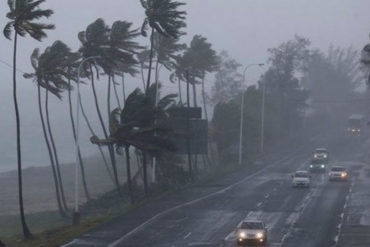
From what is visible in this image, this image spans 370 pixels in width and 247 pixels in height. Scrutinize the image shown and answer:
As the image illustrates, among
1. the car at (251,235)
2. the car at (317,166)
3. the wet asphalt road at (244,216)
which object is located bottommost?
the car at (317,166)

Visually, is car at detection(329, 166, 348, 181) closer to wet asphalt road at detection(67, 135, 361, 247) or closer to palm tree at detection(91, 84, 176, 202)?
wet asphalt road at detection(67, 135, 361, 247)

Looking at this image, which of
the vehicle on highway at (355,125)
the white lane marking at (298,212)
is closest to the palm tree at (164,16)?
the white lane marking at (298,212)

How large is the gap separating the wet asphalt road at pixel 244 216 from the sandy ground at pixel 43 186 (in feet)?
55.2

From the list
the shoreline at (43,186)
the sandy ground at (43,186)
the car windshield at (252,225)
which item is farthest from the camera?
the sandy ground at (43,186)

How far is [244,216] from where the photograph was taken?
2003 inches

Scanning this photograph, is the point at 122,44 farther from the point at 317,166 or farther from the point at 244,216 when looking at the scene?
the point at 317,166

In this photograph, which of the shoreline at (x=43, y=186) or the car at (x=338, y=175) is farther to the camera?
the shoreline at (x=43, y=186)

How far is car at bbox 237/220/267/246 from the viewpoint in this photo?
39500mm

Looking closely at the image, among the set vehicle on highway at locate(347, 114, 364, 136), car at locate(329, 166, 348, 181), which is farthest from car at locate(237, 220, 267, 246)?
vehicle on highway at locate(347, 114, 364, 136)

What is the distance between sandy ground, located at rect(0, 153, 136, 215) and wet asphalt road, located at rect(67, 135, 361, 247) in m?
16.8

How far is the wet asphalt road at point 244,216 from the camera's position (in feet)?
136

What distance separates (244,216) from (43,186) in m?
56.5

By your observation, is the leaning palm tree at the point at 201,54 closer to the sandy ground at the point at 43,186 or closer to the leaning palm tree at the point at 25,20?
the sandy ground at the point at 43,186

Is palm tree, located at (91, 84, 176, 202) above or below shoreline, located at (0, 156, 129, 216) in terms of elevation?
above
